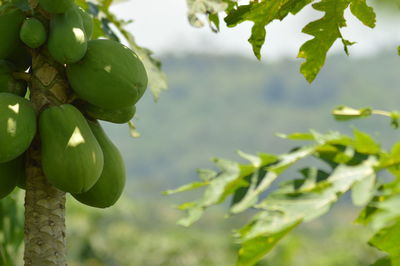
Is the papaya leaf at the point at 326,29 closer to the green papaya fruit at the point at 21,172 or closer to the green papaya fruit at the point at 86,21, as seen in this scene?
the green papaya fruit at the point at 86,21

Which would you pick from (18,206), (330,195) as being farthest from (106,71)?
(18,206)

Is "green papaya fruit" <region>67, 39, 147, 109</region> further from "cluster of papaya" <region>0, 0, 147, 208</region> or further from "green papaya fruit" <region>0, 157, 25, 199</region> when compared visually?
"green papaya fruit" <region>0, 157, 25, 199</region>

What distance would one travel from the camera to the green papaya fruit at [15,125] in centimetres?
154

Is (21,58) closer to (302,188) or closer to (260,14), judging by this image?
(260,14)

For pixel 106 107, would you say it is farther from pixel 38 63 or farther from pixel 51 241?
pixel 51 241

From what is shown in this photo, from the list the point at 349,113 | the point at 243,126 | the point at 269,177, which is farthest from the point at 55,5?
the point at 243,126

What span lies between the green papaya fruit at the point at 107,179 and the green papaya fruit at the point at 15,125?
0.20 m

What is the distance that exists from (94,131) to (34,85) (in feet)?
0.71

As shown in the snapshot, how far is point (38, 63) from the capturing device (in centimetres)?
163

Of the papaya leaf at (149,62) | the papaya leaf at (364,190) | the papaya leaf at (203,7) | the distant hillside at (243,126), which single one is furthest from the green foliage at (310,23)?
the distant hillside at (243,126)

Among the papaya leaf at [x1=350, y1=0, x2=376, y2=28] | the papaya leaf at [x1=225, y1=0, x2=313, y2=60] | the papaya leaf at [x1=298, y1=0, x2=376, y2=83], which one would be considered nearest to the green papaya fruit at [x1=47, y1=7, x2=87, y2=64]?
the papaya leaf at [x1=225, y1=0, x2=313, y2=60]

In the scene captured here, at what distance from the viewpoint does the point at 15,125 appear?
1.54 m

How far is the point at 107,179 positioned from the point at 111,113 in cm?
17

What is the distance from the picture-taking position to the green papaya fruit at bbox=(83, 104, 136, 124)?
1787mm
